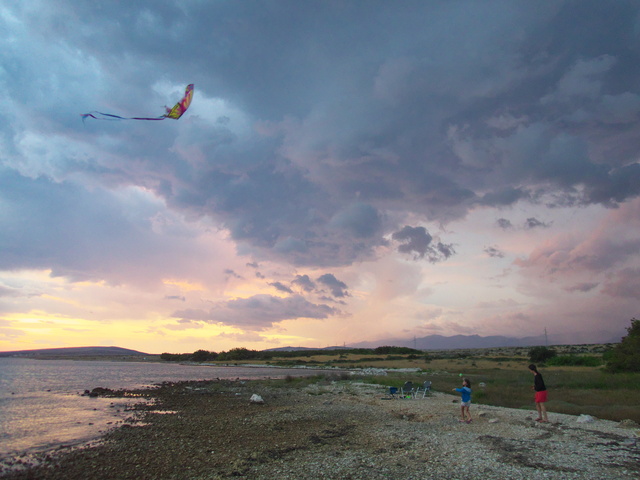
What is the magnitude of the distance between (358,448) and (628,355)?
38.8 meters

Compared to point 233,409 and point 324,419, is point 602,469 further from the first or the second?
point 233,409

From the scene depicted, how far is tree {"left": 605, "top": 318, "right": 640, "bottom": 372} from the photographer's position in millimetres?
38031

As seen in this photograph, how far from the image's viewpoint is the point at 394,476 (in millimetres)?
10992

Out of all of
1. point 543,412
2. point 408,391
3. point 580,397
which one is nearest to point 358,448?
point 543,412

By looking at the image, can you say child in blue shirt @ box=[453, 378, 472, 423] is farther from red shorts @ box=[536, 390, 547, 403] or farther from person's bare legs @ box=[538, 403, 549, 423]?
person's bare legs @ box=[538, 403, 549, 423]

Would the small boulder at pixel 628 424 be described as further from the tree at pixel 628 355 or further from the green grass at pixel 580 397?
the tree at pixel 628 355

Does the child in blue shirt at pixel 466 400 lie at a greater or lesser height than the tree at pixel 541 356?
greater

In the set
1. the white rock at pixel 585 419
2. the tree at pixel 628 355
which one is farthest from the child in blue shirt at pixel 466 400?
the tree at pixel 628 355

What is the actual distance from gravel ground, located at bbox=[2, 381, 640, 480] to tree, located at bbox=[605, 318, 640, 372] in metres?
26.1

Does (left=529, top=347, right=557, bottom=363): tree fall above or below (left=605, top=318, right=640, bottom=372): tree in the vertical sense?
below

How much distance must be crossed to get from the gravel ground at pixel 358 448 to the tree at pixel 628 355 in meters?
26.1

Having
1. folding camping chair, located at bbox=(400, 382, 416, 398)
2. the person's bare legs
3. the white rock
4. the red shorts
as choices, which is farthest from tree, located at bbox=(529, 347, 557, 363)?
the red shorts

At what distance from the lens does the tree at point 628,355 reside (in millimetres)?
38031

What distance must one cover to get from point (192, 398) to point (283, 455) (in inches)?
820
